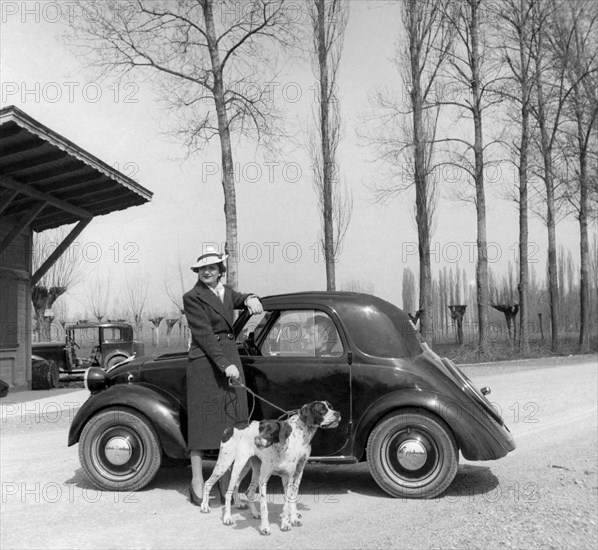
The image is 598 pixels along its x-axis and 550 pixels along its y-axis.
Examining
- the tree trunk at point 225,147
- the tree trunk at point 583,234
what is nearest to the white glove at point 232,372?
the tree trunk at point 225,147

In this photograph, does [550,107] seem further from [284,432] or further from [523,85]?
[284,432]

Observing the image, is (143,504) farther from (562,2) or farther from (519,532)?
(562,2)

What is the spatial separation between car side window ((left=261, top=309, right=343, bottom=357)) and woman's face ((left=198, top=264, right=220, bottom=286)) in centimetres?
92

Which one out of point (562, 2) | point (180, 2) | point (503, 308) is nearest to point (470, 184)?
point (562, 2)

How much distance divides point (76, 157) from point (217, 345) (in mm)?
10150

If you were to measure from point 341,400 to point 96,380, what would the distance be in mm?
2333

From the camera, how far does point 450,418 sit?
19.4 feet

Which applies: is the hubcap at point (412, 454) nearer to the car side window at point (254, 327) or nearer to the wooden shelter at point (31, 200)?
the car side window at point (254, 327)

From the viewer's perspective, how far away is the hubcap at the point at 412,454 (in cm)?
596

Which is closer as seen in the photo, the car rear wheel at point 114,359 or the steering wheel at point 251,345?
the steering wheel at point 251,345

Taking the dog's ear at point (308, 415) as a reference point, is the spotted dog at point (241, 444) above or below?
below

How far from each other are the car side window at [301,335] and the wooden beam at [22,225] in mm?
11940

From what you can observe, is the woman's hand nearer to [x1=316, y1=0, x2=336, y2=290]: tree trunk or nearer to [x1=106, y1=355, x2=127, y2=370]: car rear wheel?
[x1=106, y1=355, x2=127, y2=370]: car rear wheel

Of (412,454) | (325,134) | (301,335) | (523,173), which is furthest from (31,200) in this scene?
(523,173)
